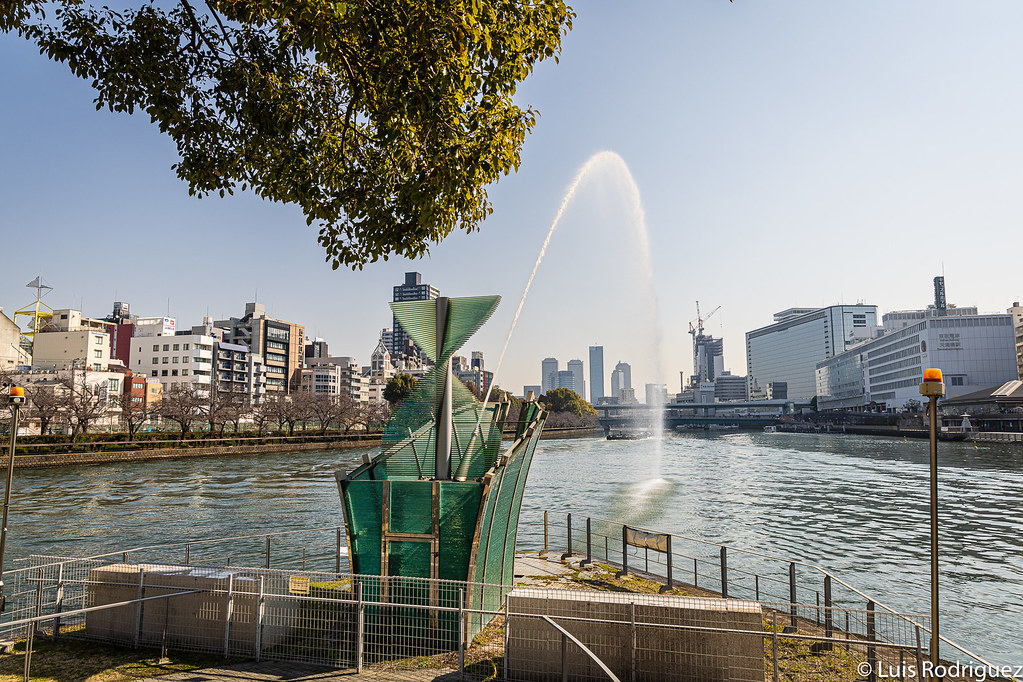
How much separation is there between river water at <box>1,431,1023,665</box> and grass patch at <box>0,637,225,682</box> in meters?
14.2

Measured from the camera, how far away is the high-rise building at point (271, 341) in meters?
130

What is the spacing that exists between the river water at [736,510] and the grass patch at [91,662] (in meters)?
14.2

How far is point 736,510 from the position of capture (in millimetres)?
31891

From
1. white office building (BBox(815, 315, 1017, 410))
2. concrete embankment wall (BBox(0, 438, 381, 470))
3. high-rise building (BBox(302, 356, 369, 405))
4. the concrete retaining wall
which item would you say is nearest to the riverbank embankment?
concrete embankment wall (BBox(0, 438, 381, 470))

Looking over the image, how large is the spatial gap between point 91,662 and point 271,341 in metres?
133

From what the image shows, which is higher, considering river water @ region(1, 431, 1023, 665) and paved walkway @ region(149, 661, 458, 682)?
paved walkway @ region(149, 661, 458, 682)

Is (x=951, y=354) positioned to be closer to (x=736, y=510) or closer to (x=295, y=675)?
(x=736, y=510)

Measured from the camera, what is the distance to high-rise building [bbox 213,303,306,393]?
426 feet

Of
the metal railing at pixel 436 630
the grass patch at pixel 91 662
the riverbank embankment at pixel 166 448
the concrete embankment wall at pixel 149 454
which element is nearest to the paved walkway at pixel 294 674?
the metal railing at pixel 436 630

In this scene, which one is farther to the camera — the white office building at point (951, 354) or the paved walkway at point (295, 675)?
the white office building at point (951, 354)

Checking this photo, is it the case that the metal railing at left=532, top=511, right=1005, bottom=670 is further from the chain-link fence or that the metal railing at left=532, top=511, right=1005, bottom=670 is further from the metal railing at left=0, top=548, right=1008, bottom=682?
the chain-link fence

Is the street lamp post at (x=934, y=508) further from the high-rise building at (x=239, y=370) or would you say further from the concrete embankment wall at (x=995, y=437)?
the high-rise building at (x=239, y=370)

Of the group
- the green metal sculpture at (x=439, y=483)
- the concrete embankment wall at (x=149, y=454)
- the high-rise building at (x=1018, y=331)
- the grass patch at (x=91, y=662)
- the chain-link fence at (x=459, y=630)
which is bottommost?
the concrete embankment wall at (x=149, y=454)

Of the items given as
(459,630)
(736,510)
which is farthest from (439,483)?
(736,510)
